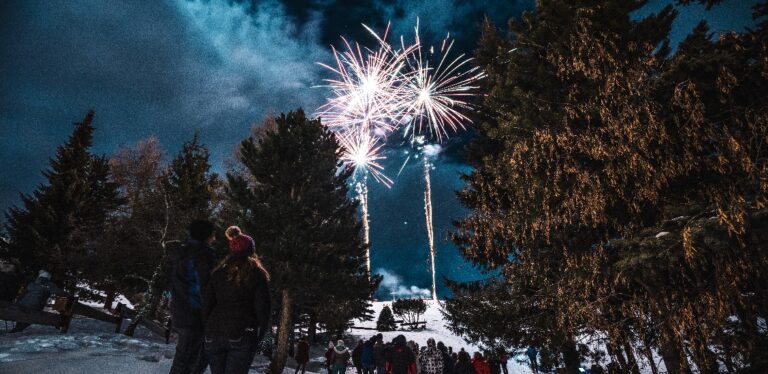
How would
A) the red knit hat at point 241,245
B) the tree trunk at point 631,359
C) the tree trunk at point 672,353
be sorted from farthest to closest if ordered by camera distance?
the tree trunk at point 631,359 < the tree trunk at point 672,353 < the red knit hat at point 241,245

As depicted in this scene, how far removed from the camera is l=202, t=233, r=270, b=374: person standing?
3178 mm

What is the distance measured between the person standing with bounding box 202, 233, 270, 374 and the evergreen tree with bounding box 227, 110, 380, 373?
10.2 m

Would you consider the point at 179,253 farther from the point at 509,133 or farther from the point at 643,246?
the point at 509,133

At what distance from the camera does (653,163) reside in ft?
19.9

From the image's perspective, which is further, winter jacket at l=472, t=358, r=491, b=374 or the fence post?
winter jacket at l=472, t=358, r=491, b=374

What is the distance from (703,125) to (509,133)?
315 centimetres

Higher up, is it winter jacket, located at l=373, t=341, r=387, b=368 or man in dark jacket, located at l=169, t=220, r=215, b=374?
man in dark jacket, located at l=169, t=220, r=215, b=374

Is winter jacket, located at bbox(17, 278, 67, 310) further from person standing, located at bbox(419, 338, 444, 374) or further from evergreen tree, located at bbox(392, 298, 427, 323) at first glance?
evergreen tree, located at bbox(392, 298, 427, 323)

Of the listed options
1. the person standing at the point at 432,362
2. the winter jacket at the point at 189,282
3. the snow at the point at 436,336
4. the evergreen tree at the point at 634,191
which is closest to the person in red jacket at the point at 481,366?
the person standing at the point at 432,362

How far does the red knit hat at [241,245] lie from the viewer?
3518 mm

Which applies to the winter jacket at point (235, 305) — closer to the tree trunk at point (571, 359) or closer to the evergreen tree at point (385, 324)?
the tree trunk at point (571, 359)

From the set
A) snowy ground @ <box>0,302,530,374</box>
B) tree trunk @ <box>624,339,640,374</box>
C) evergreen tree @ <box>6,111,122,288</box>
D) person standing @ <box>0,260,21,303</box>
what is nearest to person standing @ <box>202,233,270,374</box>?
snowy ground @ <box>0,302,530,374</box>

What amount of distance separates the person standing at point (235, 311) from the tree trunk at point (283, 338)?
10.8 m

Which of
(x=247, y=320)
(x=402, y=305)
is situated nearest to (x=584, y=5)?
(x=247, y=320)
